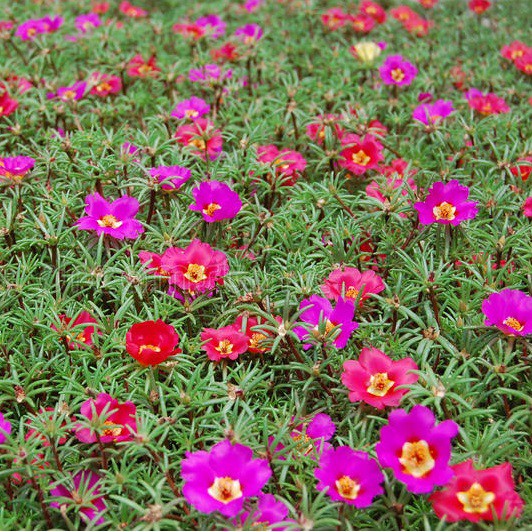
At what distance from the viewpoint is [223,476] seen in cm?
170

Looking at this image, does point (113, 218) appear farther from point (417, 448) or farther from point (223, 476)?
point (417, 448)

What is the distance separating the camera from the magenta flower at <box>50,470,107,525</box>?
67.6 inches

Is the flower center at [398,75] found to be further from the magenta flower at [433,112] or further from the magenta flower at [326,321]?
the magenta flower at [326,321]

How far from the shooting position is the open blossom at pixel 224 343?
204 cm

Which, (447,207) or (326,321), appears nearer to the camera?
(326,321)

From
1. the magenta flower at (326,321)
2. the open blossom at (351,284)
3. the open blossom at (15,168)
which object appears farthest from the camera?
the open blossom at (15,168)

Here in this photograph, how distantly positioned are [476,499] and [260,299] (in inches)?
31.9

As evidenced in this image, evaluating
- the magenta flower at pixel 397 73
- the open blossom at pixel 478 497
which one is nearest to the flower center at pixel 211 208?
the open blossom at pixel 478 497

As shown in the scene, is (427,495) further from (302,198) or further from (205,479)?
(302,198)

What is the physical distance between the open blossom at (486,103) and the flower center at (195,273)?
1603 millimetres

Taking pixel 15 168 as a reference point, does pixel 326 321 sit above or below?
above

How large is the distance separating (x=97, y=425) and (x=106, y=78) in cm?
204

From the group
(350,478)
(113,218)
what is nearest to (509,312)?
(350,478)

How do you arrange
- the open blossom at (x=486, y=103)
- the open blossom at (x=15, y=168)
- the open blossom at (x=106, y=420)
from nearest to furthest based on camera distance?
the open blossom at (x=106, y=420)
the open blossom at (x=15, y=168)
the open blossom at (x=486, y=103)
